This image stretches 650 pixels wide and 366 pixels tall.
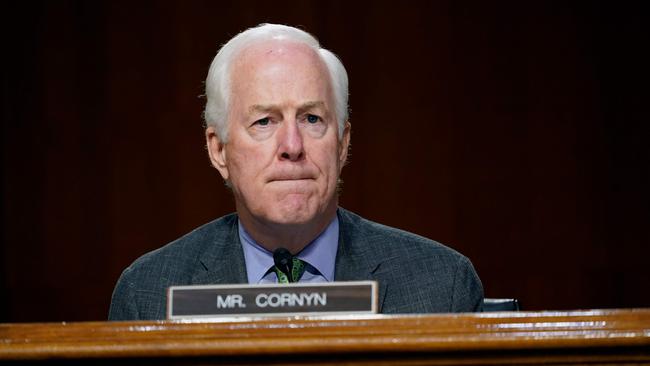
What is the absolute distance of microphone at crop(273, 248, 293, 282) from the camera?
145 centimetres

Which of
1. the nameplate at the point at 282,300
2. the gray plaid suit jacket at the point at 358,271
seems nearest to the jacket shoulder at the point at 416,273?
the gray plaid suit jacket at the point at 358,271

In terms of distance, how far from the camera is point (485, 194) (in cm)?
348

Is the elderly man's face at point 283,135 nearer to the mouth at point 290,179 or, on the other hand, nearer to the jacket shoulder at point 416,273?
the mouth at point 290,179

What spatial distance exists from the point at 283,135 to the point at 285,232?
0.64ft

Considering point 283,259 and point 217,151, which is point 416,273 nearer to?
point 283,259

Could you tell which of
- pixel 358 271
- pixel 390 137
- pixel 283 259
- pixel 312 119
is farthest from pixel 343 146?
pixel 390 137

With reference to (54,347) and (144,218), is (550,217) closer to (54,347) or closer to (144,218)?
(144,218)

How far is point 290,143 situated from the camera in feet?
5.08

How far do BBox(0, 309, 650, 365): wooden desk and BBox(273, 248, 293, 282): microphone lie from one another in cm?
46

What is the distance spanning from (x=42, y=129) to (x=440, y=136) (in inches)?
62.8

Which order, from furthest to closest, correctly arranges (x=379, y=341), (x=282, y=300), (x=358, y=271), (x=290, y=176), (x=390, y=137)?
(x=390, y=137) < (x=358, y=271) < (x=290, y=176) < (x=282, y=300) < (x=379, y=341)

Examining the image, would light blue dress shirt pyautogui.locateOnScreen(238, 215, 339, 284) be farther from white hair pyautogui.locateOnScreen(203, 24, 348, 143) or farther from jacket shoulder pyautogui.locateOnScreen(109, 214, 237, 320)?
white hair pyautogui.locateOnScreen(203, 24, 348, 143)

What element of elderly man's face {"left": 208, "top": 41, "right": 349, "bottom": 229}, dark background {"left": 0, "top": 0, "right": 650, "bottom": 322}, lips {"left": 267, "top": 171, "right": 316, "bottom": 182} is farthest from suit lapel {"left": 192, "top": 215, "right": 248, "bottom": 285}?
dark background {"left": 0, "top": 0, "right": 650, "bottom": 322}

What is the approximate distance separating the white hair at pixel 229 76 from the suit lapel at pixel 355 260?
0.68ft
